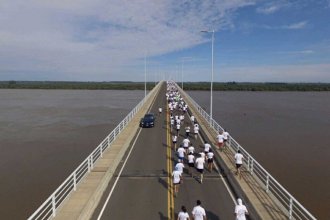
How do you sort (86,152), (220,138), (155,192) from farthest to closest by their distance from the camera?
(86,152)
(220,138)
(155,192)

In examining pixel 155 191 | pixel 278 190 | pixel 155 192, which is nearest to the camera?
pixel 155 192

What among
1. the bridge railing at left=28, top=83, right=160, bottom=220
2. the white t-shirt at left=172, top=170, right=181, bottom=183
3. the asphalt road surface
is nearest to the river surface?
the bridge railing at left=28, top=83, right=160, bottom=220

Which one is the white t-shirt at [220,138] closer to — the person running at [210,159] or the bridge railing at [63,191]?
the person running at [210,159]

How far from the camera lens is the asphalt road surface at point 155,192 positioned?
13055 millimetres

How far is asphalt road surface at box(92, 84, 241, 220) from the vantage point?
Answer: 13.1 m

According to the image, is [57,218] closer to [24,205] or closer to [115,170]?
[115,170]

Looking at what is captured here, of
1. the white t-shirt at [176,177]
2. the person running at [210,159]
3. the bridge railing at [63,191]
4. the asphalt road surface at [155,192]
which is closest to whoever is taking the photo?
the bridge railing at [63,191]

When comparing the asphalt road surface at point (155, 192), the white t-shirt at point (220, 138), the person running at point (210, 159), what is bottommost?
the asphalt road surface at point (155, 192)

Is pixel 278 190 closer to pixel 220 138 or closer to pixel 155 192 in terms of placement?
pixel 155 192

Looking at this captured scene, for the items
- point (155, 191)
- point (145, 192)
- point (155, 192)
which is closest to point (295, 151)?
point (155, 191)

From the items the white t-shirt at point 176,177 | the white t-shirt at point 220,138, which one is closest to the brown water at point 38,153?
the white t-shirt at point 176,177

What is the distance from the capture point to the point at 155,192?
1527 cm

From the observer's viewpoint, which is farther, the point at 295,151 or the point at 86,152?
the point at 295,151

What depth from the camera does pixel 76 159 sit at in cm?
3061
